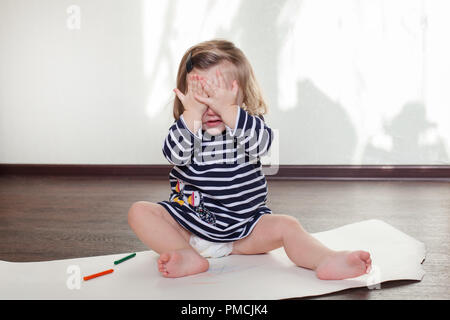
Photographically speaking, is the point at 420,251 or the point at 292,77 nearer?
the point at 420,251

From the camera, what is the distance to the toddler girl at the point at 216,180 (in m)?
0.95

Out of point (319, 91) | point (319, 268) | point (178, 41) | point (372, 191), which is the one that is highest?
point (178, 41)

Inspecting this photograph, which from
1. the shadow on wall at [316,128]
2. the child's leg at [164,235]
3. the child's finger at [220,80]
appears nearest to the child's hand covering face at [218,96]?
the child's finger at [220,80]

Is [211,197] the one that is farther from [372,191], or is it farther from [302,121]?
[302,121]

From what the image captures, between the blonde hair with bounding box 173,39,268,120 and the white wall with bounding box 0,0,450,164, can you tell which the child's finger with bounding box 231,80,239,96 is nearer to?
the blonde hair with bounding box 173,39,268,120

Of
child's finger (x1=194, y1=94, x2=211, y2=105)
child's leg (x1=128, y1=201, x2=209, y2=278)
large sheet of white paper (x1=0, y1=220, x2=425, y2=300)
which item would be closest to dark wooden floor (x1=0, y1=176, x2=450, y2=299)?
large sheet of white paper (x1=0, y1=220, x2=425, y2=300)

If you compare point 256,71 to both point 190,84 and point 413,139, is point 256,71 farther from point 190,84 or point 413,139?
point 190,84

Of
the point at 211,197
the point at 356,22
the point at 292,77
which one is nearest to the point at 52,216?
the point at 211,197

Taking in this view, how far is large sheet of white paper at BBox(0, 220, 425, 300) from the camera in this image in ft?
2.64

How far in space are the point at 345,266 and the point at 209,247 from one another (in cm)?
29

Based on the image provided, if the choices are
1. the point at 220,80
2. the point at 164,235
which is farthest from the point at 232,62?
the point at 164,235

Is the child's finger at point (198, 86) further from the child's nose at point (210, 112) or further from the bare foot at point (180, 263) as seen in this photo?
the bare foot at point (180, 263)
